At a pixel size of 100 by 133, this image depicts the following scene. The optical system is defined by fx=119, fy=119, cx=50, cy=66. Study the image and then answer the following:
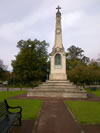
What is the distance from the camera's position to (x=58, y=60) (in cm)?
1884

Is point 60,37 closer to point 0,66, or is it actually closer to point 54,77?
point 54,77

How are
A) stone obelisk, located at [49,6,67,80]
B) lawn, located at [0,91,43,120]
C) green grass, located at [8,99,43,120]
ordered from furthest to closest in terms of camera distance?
stone obelisk, located at [49,6,67,80], lawn, located at [0,91,43,120], green grass, located at [8,99,43,120]

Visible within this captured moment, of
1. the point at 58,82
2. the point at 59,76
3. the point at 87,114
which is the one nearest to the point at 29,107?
the point at 87,114

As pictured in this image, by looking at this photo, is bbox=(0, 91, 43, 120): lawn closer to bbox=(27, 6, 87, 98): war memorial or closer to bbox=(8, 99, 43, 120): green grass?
bbox=(8, 99, 43, 120): green grass

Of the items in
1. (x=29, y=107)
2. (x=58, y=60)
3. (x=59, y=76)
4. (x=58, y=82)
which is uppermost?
(x=58, y=60)

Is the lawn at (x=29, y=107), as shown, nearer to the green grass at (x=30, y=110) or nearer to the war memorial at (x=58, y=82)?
the green grass at (x=30, y=110)

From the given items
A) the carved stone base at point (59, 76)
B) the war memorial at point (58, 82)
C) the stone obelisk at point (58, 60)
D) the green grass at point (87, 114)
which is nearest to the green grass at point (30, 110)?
the green grass at point (87, 114)

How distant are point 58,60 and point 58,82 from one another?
3.59 metres

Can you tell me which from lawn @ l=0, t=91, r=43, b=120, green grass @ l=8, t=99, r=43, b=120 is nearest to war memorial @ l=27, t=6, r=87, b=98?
lawn @ l=0, t=91, r=43, b=120

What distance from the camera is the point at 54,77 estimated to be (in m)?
18.3

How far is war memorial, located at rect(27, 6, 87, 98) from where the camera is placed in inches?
588

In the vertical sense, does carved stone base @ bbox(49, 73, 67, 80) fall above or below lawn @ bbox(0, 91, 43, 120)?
above

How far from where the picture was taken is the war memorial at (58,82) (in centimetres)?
1493

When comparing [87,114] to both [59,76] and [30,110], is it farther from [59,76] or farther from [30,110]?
[59,76]
